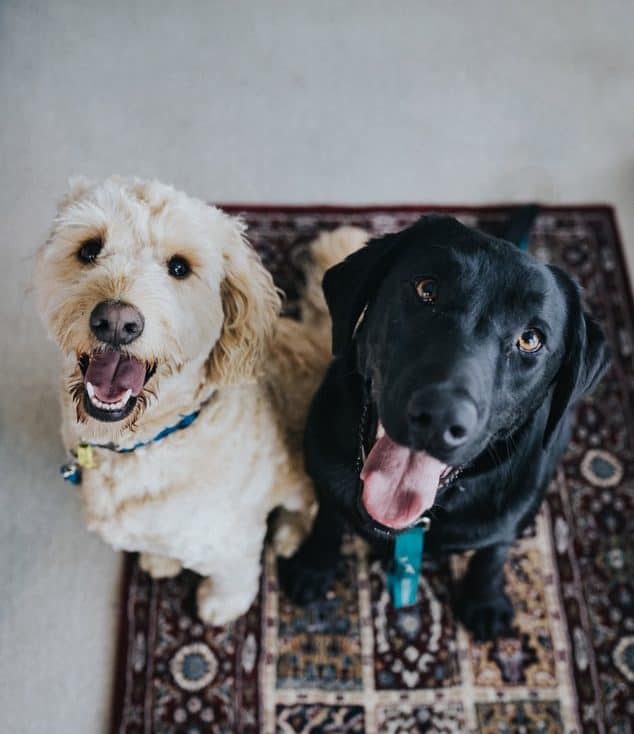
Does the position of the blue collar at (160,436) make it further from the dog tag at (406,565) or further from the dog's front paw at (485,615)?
the dog's front paw at (485,615)

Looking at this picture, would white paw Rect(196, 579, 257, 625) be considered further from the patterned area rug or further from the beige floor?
the beige floor

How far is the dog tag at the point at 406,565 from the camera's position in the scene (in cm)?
143

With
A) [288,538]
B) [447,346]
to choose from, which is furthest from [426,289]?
[288,538]

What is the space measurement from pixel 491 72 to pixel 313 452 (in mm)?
1599

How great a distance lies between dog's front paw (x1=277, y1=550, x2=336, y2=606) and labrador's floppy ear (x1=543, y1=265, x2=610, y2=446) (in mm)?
752

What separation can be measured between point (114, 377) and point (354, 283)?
43 centimetres

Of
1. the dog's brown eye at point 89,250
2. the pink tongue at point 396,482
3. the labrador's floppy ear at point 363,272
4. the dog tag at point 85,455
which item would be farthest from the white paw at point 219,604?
the dog's brown eye at point 89,250

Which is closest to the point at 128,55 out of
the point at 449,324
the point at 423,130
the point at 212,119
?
the point at 212,119

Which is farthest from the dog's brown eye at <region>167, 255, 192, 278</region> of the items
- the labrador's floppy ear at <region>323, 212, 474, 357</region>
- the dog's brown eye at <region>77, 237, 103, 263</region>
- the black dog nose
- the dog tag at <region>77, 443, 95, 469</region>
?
the black dog nose

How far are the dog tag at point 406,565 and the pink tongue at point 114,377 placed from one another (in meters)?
0.52

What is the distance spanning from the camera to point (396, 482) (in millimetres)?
1250

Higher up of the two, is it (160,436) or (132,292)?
(132,292)

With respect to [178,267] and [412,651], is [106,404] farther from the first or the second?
[412,651]

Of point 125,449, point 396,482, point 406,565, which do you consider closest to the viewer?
point 396,482
